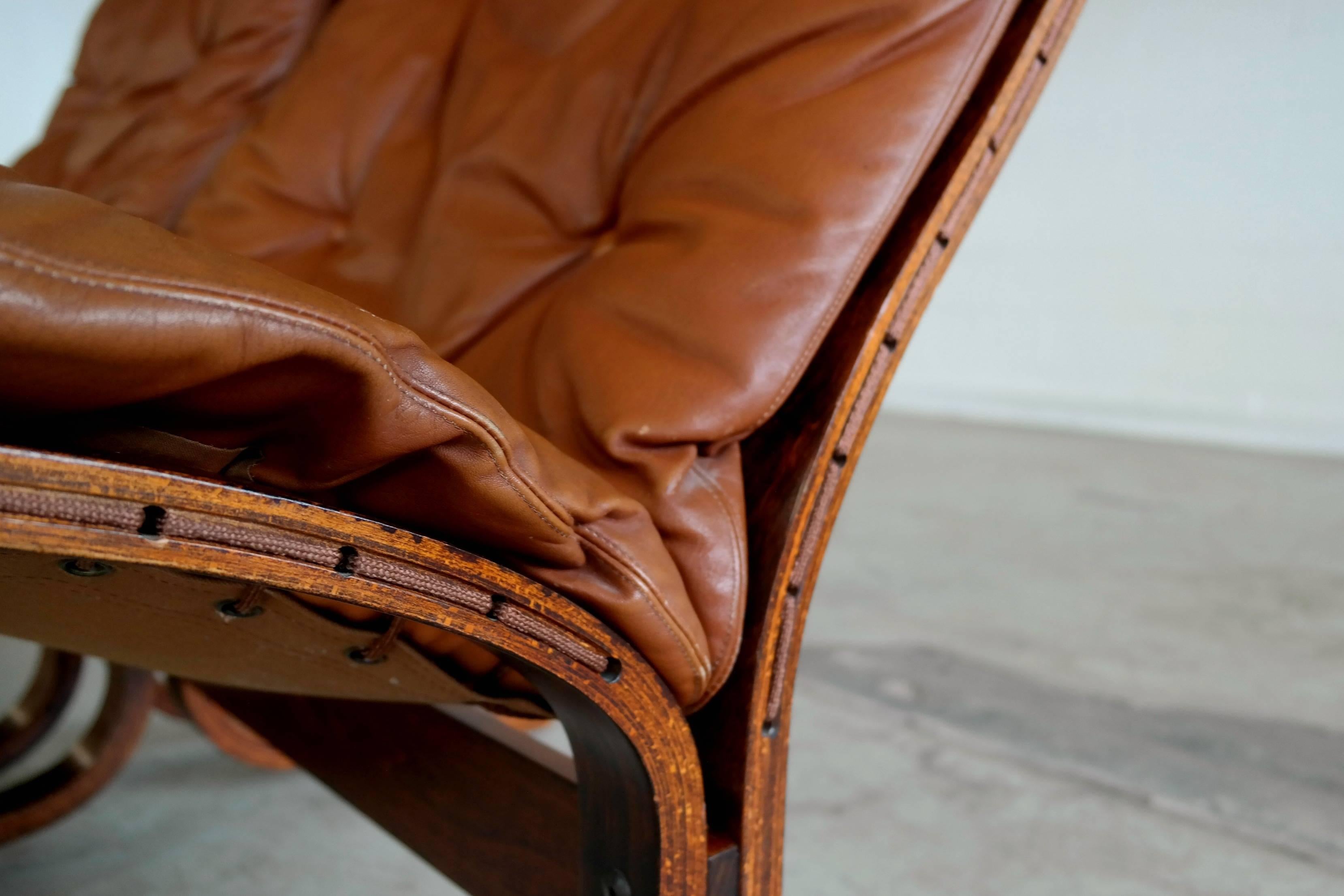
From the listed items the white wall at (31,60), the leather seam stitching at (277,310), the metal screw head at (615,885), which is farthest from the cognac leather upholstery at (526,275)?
the white wall at (31,60)

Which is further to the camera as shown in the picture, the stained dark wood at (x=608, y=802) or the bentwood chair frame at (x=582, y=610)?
the stained dark wood at (x=608, y=802)

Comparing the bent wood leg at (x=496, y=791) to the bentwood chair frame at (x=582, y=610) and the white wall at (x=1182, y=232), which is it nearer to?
the bentwood chair frame at (x=582, y=610)

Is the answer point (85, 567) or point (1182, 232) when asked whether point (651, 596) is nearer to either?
point (85, 567)

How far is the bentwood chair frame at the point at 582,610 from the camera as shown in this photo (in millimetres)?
376

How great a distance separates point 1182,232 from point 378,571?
4.20 m

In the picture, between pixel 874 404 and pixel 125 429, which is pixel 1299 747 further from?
pixel 125 429

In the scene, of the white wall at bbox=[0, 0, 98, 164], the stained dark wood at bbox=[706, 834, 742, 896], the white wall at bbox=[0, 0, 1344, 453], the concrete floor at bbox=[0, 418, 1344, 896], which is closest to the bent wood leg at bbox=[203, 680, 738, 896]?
the stained dark wood at bbox=[706, 834, 742, 896]

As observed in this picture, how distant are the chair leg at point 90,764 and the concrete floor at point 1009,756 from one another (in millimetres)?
40

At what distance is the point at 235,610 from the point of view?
482 millimetres

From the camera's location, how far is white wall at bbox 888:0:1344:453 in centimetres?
378

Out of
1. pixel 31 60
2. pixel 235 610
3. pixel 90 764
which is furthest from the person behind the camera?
pixel 31 60

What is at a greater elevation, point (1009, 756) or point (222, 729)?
point (1009, 756)

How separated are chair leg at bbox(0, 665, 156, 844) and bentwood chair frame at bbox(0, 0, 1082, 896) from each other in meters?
0.52

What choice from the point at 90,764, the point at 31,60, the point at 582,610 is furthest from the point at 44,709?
the point at 31,60
